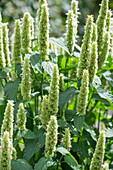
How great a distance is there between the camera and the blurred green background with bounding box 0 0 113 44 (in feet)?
31.4

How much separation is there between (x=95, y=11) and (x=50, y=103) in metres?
10.7

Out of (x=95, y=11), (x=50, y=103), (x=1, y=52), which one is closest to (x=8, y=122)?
(x=50, y=103)

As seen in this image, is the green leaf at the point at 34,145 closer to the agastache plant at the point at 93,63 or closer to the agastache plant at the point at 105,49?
the agastache plant at the point at 93,63

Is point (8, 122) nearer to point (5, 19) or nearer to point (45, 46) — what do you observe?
point (45, 46)

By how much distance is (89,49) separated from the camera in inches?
118

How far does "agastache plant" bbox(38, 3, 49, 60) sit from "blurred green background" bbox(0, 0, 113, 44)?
517 centimetres

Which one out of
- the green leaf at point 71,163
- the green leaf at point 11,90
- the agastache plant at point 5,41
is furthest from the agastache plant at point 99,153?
the agastache plant at point 5,41

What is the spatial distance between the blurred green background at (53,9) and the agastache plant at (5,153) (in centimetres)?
605

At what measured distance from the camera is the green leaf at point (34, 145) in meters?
2.88

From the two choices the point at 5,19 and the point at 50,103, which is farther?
the point at 5,19

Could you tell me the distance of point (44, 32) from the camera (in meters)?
2.97

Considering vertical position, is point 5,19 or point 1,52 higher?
point 5,19

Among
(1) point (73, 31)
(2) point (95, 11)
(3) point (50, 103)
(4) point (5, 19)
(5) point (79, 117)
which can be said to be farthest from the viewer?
(2) point (95, 11)

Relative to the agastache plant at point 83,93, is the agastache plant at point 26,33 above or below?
above
